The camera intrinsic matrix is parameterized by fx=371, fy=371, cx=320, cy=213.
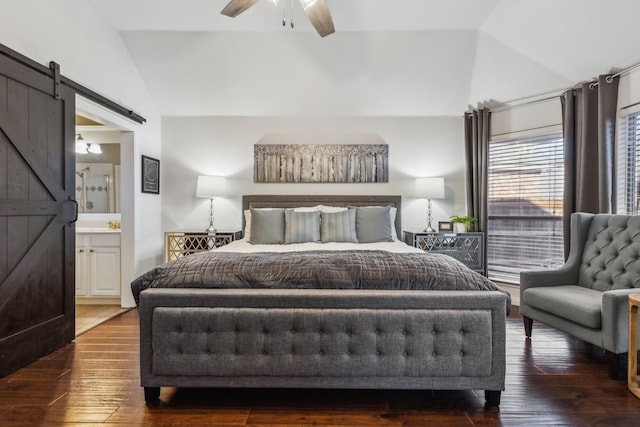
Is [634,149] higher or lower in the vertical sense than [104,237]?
higher

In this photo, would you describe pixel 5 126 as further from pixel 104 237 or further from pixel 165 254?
pixel 165 254

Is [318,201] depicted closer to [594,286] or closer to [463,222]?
[463,222]

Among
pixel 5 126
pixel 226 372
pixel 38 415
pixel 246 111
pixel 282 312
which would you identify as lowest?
pixel 38 415

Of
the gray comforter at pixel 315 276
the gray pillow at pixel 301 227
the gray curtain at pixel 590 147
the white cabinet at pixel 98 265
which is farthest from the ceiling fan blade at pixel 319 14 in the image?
the white cabinet at pixel 98 265

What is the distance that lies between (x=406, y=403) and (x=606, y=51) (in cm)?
343

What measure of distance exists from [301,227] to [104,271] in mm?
2349

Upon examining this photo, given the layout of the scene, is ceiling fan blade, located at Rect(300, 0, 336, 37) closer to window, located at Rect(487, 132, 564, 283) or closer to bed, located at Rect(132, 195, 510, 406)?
bed, located at Rect(132, 195, 510, 406)

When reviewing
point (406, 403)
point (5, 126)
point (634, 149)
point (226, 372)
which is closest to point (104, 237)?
point (5, 126)

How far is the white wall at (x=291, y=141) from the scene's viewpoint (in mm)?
5023

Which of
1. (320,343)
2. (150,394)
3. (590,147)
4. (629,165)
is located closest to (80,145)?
(150,394)

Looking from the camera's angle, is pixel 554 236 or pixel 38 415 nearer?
pixel 38 415

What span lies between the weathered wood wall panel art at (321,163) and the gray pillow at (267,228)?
2.85 ft

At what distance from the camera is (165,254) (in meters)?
4.83

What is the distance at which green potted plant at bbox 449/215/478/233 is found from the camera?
14.9 ft
